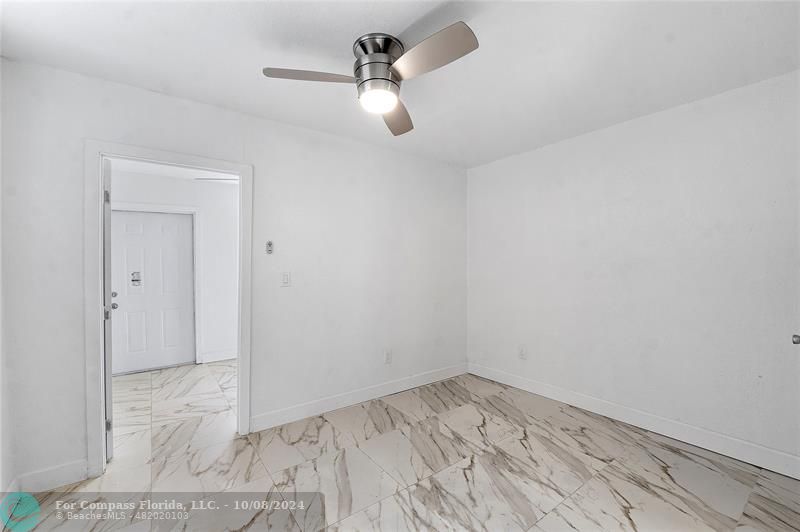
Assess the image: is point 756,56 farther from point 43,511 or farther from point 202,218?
point 202,218

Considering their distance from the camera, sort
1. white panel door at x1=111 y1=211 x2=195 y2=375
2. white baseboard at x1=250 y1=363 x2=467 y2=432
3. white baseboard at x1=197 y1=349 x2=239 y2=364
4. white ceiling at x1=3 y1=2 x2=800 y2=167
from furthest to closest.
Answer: white baseboard at x1=197 y1=349 x2=239 y2=364 → white panel door at x1=111 y1=211 x2=195 y2=375 → white baseboard at x1=250 y1=363 x2=467 y2=432 → white ceiling at x1=3 y1=2 x2=800 y2=167

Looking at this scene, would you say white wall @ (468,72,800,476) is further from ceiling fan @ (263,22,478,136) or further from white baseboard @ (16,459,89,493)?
white baseboard @ (16,459,89,493)

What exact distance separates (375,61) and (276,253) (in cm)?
166

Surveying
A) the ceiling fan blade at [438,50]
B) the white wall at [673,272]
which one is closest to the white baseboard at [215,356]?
the white wall at [673,272]

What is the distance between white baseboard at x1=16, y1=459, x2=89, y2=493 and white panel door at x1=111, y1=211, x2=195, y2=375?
7.91ft

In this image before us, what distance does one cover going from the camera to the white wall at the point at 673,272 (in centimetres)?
219

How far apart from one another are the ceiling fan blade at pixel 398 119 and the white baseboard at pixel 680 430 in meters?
2.71

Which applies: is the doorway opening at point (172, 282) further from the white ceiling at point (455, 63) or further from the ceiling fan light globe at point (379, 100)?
the ceiling fan light globe at point (379, 100)

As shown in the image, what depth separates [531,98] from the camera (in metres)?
2.43

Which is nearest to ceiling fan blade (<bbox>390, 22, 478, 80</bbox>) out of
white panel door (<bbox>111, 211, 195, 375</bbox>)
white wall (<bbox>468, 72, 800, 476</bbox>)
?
white wall (<bbox>468, 72, 800, 476</bbox>)

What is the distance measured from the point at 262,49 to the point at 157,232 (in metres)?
3.41

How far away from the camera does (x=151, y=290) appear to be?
14.0ft

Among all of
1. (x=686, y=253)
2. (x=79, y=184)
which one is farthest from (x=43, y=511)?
(x=686, y=253)

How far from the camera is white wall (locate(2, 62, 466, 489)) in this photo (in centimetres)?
197
